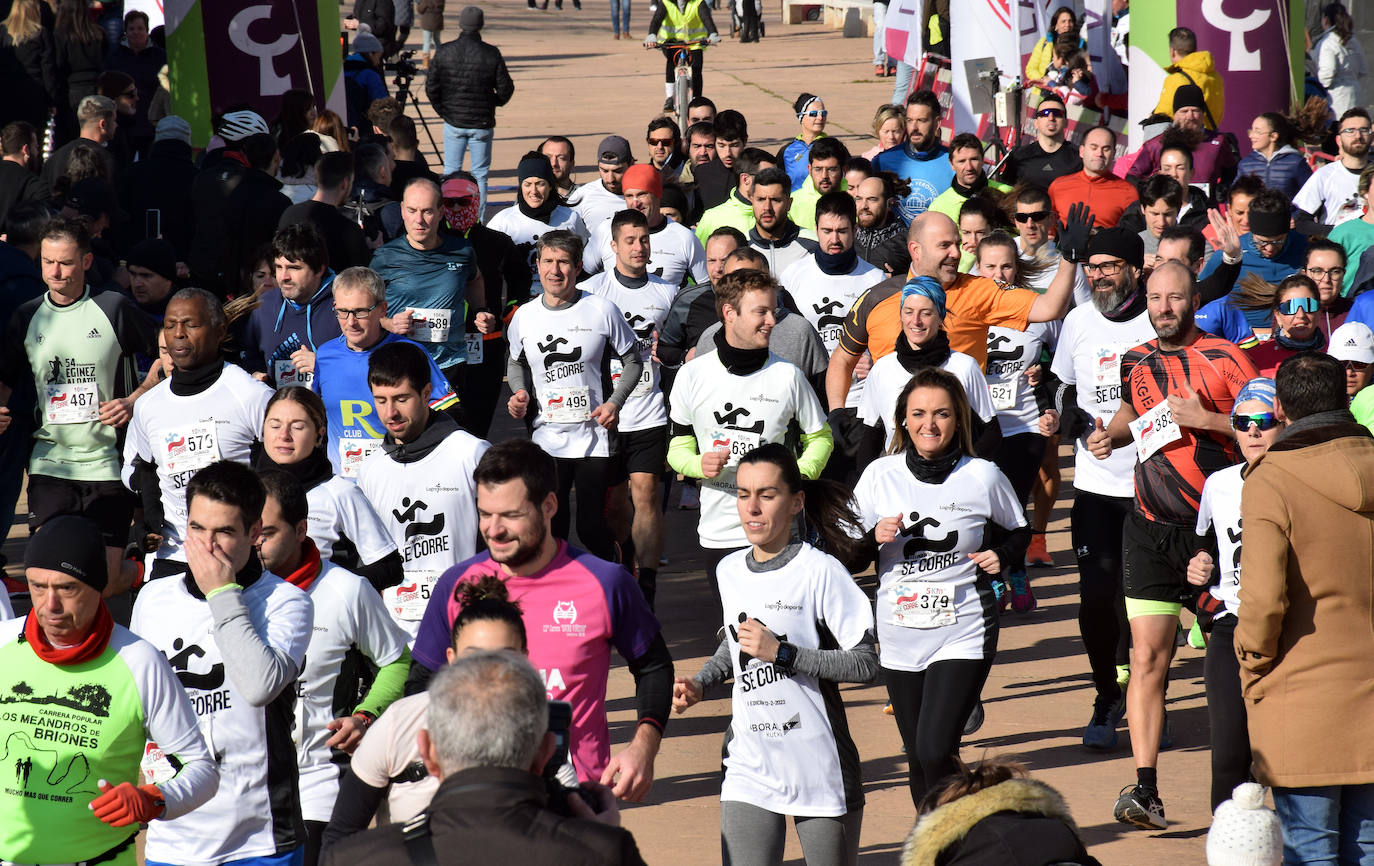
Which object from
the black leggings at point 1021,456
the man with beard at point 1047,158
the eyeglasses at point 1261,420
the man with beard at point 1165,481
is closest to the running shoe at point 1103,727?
the man with beard at point 1165,481

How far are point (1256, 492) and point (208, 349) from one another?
12.6ft

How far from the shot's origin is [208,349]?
663cm

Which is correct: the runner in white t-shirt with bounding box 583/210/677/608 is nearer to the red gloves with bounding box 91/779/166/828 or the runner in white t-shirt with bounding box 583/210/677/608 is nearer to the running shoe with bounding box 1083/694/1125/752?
the running shoe with bounding box 1083/694/1125/752

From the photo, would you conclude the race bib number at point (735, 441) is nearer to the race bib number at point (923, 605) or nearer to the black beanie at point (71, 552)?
the race bib number at point (923, 605)

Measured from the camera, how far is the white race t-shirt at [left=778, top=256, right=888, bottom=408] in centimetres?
906

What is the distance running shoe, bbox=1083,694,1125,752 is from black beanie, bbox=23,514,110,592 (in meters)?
4.35

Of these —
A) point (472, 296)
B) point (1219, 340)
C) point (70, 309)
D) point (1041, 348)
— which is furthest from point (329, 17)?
point (1219, 340)

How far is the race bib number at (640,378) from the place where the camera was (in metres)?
8.48

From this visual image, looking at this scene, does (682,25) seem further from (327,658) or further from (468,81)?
(327,658)

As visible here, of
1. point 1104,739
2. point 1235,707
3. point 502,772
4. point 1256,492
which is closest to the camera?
point 502,772

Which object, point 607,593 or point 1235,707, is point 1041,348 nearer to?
point 1235,707

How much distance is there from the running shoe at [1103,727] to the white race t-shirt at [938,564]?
1514 mm

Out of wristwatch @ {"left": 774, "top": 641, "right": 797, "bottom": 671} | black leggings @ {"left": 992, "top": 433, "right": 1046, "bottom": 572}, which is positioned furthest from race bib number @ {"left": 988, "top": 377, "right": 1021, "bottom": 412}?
wristwatch @ {"left": 774, "top": 641, "right": 797, "bottom": 671}

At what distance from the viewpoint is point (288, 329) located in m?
7.91
